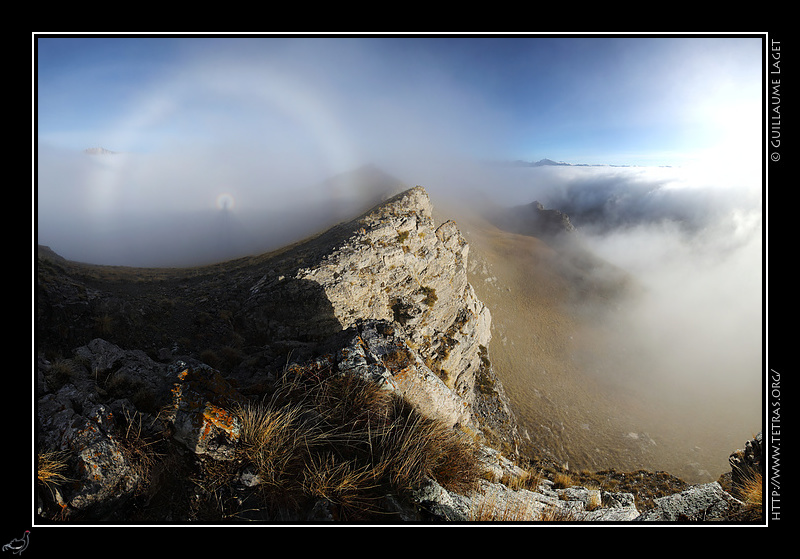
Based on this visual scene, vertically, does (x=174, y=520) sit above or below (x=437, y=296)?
below

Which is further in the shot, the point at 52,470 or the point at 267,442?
the point at 267,442

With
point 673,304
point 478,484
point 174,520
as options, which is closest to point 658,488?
point 478,484

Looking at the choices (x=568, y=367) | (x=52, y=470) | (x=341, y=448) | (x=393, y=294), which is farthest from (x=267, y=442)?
(x=568, y=367)

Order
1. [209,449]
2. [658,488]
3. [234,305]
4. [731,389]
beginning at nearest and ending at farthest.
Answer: [209,449] → [234,305] → [658,488] → [731,389]

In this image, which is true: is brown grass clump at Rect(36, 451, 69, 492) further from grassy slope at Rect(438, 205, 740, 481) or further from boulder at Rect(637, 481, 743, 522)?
grassy slope at Rect(438, 205, 740, 481)

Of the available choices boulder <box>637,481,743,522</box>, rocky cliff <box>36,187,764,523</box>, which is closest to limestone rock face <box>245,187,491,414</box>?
rocky cliff <box>36,187,764,523</box>

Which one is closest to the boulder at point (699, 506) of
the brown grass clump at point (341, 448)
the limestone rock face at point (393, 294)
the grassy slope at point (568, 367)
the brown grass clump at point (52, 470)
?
the brown grass clump at point (341, 448)

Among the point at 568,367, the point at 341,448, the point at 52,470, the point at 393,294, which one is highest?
the point at 393,294

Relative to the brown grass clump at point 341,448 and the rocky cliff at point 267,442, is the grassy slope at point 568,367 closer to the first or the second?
the rocky cliff at point 267,442

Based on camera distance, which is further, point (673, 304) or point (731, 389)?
point (673, 304)

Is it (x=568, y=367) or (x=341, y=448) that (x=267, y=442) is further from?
A: (x=568, y=367)
